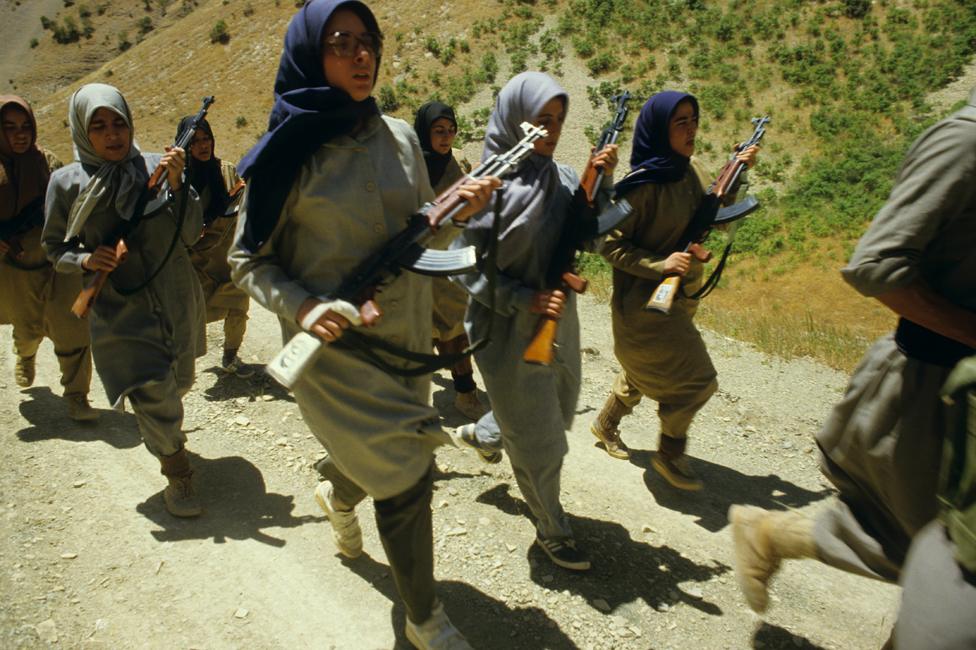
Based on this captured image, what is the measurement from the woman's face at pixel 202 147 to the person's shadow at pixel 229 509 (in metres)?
2.56

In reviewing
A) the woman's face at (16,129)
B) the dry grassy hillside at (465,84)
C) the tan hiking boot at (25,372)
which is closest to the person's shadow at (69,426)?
the tan hiking boot at (25,372)

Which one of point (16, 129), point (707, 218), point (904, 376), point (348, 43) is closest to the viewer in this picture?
point (904, 376)

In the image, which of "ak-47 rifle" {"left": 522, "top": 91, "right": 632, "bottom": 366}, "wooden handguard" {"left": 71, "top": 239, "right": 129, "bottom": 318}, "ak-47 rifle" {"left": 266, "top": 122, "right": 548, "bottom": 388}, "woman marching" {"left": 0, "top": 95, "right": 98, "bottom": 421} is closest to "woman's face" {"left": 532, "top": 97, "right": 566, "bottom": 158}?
"ak-47 rifle" {"left": 522, "top": 91, "right": 632, "bottom": 366}

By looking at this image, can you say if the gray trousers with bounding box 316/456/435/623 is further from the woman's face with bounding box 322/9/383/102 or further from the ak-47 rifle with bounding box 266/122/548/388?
the woman's face with bounding box 322/9/383/102

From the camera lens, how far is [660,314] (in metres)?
4.18

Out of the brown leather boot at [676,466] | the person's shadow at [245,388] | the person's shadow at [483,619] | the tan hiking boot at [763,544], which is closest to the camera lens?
the tan hiking boot at [763,544]

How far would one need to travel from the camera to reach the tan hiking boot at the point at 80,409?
5.38 metres

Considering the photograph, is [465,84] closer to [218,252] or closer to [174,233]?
[218,252]

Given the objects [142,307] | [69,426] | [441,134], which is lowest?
[69,426]

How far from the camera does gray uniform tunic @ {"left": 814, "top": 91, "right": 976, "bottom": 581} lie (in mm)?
2104

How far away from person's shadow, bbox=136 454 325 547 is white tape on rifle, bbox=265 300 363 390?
74.5 inches

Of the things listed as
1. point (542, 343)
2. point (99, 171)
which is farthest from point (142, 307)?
point (542, 343)

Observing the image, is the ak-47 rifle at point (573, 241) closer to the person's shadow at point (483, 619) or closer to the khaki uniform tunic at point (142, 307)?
the person's shadow at point (483, 619)

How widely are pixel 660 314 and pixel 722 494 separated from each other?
1.26 m
